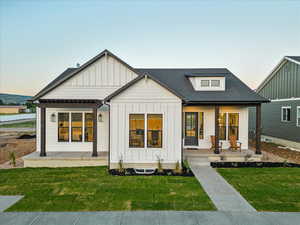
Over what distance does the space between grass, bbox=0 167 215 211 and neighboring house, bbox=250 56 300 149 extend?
36.3 feet

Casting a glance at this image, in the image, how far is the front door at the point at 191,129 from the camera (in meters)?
11.4

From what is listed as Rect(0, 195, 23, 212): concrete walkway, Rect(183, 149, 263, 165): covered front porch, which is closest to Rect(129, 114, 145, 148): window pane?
Rect(183, 149, 263, 165): covered front porch

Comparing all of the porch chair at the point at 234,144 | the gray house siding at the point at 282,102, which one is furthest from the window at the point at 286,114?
the porch chair at the point at 234,144

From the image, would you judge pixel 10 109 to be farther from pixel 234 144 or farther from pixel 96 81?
pixel 234 144

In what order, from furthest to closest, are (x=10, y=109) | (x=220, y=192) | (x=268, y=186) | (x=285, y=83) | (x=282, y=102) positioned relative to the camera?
(x=10, y=109) < (x=282, y=102) < (x=285, y=83) < (x=268, y=186) < (x=220, y=192)

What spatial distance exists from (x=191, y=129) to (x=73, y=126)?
6.88m

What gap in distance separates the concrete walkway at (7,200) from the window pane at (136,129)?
436 cm

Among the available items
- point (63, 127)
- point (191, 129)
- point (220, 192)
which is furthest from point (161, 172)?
point (63, 127)

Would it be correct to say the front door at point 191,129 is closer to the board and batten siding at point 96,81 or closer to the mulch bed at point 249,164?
the mulch bed at point 249,164

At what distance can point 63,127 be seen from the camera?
412 inches

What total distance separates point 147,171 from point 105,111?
428cm

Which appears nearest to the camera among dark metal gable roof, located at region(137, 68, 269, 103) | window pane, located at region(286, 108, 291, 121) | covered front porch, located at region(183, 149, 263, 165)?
covered front porch, located at region(183, 149, 263, 165)

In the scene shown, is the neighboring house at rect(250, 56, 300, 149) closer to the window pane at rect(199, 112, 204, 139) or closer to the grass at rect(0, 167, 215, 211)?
the window pane at rect(199, 112, 204, 139)

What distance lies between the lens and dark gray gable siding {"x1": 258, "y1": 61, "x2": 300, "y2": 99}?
1361 cm
